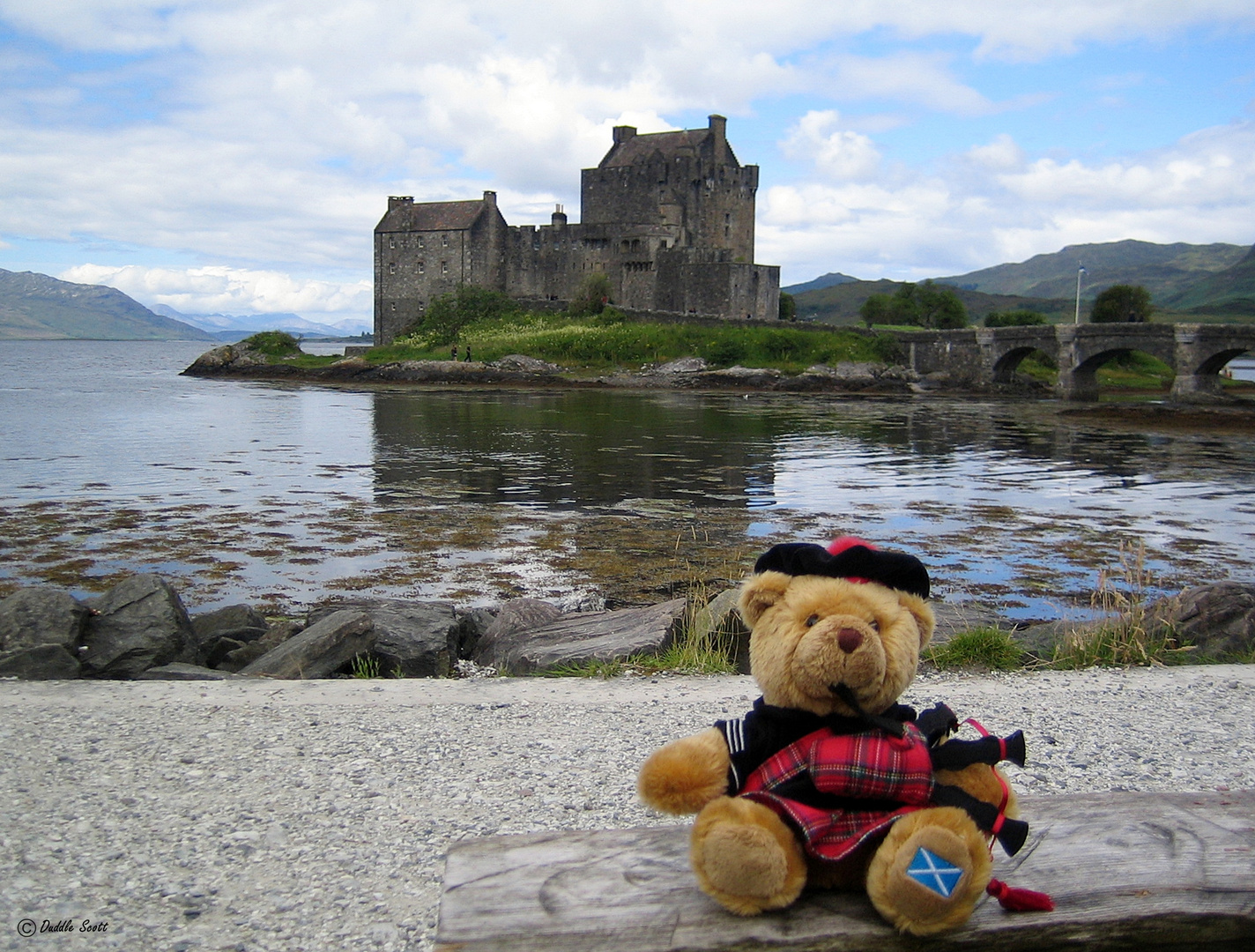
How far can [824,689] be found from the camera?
2506 mm

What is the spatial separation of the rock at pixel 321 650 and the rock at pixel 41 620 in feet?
3.75

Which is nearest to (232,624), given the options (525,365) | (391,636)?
(391,636)

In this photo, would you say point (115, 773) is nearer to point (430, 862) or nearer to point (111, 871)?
point (111, 871)

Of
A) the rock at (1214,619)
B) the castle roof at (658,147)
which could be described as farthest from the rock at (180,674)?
the castle roof at (658,147)

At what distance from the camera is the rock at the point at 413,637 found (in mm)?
6973

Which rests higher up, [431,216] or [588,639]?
[431,216]

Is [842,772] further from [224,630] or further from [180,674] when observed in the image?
[224,630]

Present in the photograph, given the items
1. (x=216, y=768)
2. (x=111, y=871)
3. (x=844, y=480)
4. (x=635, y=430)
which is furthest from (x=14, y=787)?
(x=635, y=430)

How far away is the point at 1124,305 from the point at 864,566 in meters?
78.1

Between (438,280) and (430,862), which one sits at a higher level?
(438,280)

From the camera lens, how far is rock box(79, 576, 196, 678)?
6.55 m

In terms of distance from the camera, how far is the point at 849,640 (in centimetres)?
243

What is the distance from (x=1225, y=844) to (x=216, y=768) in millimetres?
3727

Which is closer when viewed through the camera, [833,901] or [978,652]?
[833,901]
